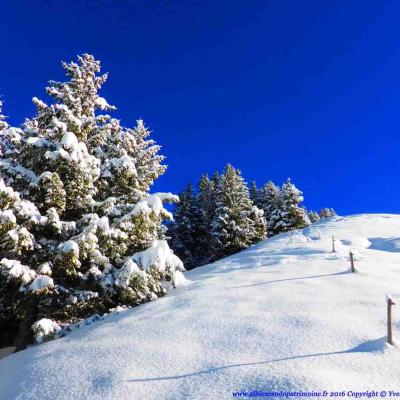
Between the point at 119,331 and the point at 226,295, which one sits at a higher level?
the point at 226,295

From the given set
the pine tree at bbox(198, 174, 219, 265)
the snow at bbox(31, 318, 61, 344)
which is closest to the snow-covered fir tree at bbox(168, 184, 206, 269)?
the pine tree at bbox(198, 174, 219, 265)

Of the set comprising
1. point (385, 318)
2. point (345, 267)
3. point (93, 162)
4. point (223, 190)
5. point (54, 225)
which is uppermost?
point (223, 190)

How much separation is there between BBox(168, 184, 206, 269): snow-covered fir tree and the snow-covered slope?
29.2 metres

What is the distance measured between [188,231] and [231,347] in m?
35.8

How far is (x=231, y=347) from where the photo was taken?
741 cm

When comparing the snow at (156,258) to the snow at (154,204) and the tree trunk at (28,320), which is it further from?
the tree trunk at (28,320)

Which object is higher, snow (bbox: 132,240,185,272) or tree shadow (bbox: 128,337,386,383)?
snow (bbox: 132,240,185,272)

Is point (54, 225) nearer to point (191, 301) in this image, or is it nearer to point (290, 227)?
point (191, 301)

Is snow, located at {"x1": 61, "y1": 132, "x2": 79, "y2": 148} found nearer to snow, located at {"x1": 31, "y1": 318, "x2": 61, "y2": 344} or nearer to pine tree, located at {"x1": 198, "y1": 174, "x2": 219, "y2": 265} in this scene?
snow, located at {"x1": 31, "y1": 318, "x2": 61, "y2": 344}

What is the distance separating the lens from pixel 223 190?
39.6 m

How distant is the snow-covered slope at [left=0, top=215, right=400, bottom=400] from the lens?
6.06 meters

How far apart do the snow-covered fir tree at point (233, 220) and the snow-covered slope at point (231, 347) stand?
77.8 ft

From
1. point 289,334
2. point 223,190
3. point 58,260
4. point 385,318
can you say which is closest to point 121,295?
point 58,260

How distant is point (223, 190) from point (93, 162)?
27511 millimetres
